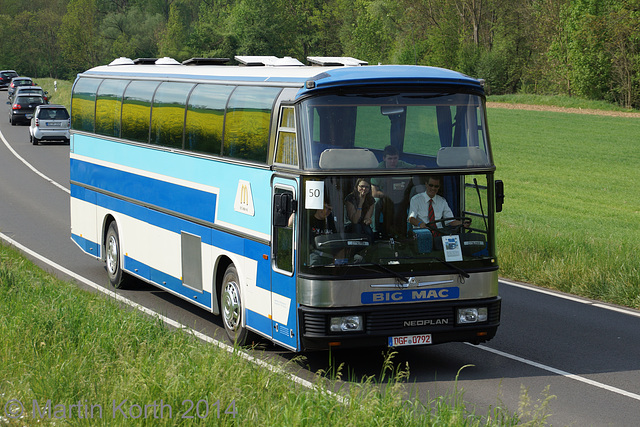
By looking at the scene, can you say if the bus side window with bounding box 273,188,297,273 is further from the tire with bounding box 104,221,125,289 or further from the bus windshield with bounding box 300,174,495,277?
the tire with bounding box 104,221,125,289

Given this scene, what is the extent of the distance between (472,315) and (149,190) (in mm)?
5751

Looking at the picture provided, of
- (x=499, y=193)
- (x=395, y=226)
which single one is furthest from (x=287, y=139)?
(x=499, y=193)

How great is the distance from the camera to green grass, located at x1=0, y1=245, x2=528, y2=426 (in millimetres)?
6727

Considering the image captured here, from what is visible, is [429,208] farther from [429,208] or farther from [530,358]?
[530,358]

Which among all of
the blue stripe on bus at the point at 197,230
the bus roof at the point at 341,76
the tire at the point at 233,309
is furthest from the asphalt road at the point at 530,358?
the bus roof at the point at 341,76

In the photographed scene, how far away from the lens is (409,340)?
9859 millimetres

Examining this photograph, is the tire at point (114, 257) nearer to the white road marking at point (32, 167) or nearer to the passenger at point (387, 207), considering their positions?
the passenger at point (387, 207)

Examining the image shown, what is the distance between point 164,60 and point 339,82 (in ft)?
22.6

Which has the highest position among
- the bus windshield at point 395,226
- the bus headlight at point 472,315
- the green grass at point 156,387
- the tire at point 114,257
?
the bus windshield at point 395,226

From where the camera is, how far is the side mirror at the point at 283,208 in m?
9.66

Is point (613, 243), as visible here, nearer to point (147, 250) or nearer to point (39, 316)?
point (147, 250)

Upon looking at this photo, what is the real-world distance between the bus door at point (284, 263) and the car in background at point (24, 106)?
5052 centimetres

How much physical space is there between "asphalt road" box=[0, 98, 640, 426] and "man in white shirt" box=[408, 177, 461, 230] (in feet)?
5.30

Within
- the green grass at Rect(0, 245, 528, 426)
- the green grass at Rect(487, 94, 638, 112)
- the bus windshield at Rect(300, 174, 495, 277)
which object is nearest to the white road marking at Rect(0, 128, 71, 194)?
the green grass at Rect(0, 245, 528, 426)
